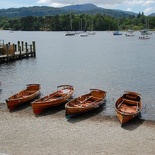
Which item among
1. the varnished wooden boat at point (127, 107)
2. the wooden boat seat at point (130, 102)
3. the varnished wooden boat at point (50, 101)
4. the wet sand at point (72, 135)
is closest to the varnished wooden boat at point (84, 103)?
the wet sand at point (72, 135)

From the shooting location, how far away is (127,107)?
1031 inches

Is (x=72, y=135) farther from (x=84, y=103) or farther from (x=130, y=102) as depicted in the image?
(x=130, y=102)

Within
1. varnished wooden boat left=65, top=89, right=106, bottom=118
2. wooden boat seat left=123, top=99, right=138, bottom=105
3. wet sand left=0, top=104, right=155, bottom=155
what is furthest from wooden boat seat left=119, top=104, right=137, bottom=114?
varnished wooden boat left=65, top=89, right=106, bottom=118

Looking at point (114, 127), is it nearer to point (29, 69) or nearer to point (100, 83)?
point (100, 83)

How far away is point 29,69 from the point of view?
182ft

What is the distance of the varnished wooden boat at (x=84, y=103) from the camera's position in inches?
959

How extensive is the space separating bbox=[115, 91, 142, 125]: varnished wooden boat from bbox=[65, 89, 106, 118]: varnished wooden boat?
2.10 metres

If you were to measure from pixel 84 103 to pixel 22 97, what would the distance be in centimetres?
627

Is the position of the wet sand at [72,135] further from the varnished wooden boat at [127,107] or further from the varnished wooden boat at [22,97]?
the varnished wooden boat at [22,97]

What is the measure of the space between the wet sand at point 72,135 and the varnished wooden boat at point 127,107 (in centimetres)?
58

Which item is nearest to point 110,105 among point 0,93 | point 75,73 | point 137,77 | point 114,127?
point 114,127

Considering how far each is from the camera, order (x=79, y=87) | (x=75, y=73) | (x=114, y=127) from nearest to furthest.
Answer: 1. (x=114, y=127)
2. (x=79, y=87)
3. (x=75, y=73)

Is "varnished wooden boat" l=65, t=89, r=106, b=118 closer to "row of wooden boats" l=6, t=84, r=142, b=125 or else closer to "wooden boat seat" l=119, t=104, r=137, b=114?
"row of wooden boats" l=6, t=84, r=142, b=125

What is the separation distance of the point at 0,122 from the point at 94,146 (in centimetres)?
864
